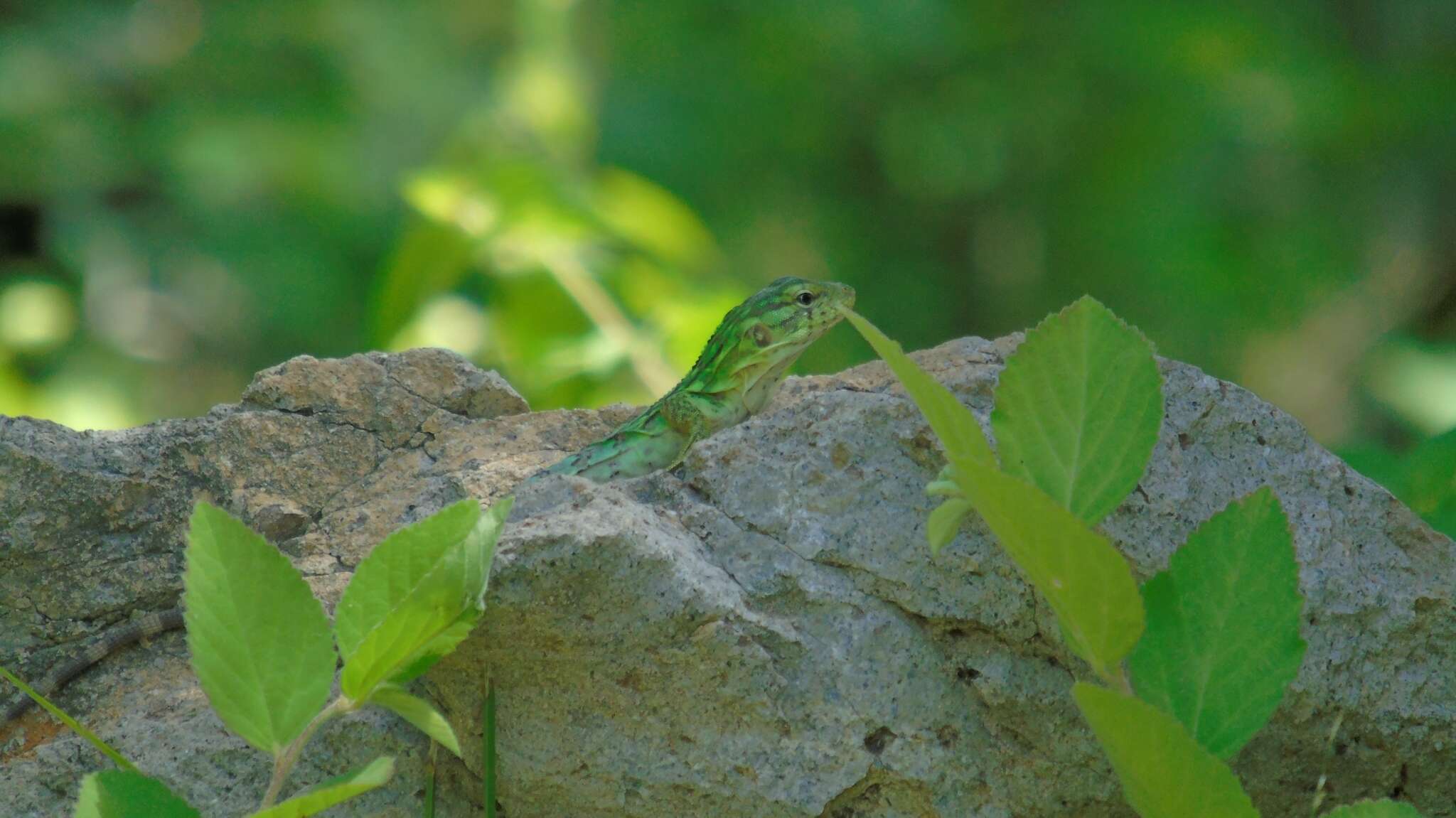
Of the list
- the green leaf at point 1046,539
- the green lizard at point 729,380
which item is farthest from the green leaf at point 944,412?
the green lizard at point 729,380

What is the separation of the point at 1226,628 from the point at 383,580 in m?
1.00

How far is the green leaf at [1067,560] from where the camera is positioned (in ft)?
4.81

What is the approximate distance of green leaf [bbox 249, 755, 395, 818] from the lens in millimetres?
1412

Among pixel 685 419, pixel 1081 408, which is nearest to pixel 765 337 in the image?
pixel 685 419

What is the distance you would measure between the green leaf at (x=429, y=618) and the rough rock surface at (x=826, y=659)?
0.30 m

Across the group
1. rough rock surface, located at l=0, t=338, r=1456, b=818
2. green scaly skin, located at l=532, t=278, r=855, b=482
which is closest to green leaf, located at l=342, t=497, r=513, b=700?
rough rock surface, located at l=0, t=338, r=1456, b=818

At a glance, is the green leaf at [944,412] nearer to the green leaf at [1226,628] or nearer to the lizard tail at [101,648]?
the green leaf at [1226,628]

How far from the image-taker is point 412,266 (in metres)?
5.17

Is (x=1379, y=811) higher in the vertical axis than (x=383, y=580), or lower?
lower

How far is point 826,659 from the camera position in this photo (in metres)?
2.15

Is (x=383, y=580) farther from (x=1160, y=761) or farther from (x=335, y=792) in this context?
(x=1160, y=761)

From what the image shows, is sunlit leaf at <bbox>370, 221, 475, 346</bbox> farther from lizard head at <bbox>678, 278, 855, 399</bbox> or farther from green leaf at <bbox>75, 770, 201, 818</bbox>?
green leaf at <bbox>75, 770, 201, 818</bbox>

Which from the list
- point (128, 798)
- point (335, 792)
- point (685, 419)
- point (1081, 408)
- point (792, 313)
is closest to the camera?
point (335, 792)

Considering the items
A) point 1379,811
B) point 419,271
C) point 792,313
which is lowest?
point 1379,811
